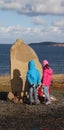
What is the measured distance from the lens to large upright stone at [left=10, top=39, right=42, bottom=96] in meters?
24.3

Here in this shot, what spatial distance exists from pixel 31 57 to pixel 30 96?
9.81 ft

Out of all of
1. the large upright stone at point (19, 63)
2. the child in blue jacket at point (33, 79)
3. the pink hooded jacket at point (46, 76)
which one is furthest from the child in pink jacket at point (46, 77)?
the large upright stone at point (19, 63)

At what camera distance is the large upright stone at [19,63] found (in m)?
24.3

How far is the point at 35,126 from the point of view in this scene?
56.0 ft

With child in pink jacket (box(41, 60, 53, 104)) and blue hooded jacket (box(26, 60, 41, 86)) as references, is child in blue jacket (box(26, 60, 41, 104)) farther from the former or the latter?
child in pink jacket (box(41, 60, 53, 104))


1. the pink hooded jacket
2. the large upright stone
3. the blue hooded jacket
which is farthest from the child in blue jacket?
the large upright stone

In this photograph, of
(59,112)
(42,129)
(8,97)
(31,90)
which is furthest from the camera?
(8,97)

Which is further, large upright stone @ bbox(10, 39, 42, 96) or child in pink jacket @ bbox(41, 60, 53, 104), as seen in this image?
large upright stone @ bbox(10, 39, 42, 96)

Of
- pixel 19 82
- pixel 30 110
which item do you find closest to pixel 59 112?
pixel 30 110

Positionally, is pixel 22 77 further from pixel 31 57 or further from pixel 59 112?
pixel 59 112

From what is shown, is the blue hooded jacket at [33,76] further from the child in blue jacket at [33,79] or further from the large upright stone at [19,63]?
the large upright stone at [19,63]

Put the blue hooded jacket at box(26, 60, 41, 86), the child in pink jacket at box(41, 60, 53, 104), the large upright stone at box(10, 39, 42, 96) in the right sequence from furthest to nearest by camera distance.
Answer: the large upright stone at box(10, 39, 42, 96) < the child in pink jacket at box(41, 60, 53, 104) < the blue hooded jacket at box(26, 60, 41, 86)

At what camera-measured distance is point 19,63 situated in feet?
80.8

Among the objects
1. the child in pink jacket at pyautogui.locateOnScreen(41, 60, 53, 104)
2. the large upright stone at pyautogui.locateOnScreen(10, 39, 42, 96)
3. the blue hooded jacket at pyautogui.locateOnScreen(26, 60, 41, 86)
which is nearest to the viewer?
the blue hooded jacket at pyautogui.locateOnScreen(26, 60, 41, 86)
